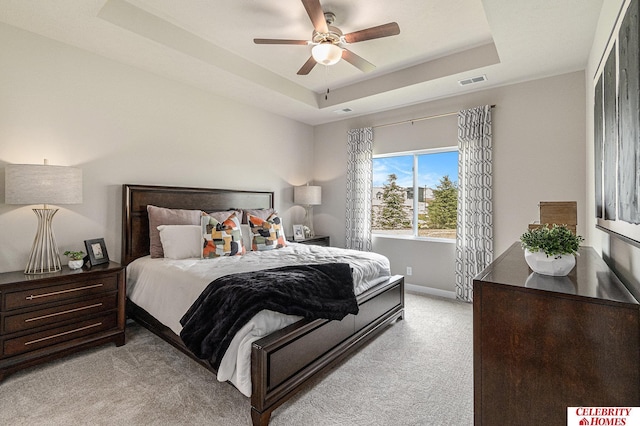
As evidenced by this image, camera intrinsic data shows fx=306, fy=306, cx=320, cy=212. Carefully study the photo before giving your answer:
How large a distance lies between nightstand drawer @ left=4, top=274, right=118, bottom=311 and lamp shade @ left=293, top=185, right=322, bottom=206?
9.64ft

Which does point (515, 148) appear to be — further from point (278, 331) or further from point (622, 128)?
point (278, 331)

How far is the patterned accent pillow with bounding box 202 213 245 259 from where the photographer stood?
10.5 ft

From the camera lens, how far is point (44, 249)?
8.70ft

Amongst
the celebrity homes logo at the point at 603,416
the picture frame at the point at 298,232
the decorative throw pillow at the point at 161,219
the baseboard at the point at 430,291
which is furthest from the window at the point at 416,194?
the celebrity homes logo at the point at 603,416

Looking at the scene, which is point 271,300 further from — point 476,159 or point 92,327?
point 476,159

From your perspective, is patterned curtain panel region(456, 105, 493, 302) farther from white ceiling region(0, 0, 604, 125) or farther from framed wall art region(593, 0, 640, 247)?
framed wall art region(593, 0, 640, 247)

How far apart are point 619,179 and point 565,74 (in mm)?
2760

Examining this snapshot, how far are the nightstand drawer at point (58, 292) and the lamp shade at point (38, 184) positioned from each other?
688mm

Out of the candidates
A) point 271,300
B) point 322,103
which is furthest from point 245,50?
point 271,300

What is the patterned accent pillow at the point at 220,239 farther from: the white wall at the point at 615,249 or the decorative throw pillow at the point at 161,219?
the white wall at the point at 615,249

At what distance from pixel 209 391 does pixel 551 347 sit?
205 cm

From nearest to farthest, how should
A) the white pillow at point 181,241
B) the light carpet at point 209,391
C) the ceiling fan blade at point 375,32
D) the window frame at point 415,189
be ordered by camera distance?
the light carpet at point 209,391 → the ceiling fan blade at point 375,32 → the white pillow at point 181,241 → the window frame at point 415,189

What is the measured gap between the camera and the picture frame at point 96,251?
292cm

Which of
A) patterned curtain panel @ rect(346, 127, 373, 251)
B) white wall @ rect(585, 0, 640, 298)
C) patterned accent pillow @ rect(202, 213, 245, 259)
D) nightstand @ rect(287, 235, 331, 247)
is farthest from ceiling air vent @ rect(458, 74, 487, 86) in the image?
patterned accent pillow @ rect(202, 213, 245, 259)
